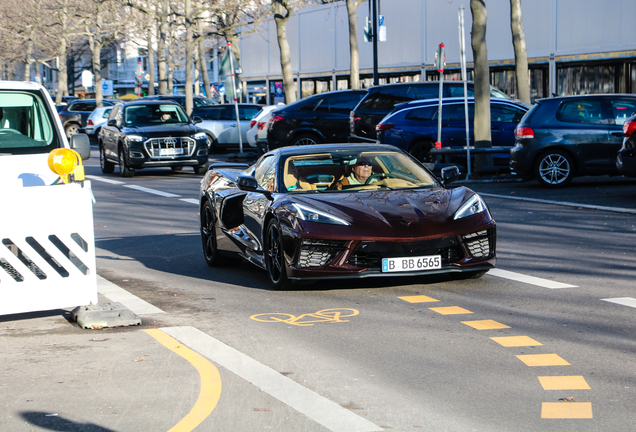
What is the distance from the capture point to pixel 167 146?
2252 cm

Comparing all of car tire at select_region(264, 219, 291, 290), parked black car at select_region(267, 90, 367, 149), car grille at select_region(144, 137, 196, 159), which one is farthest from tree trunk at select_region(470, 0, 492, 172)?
car tire at select_region(264, 219, 291, 290)

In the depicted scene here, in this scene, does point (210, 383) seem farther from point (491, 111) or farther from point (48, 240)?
point (491, 111)

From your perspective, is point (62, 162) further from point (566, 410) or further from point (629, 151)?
point (629, 151)

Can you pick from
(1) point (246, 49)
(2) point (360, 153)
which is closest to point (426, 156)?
(2) point (360, 153)

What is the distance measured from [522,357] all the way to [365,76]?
4173cm

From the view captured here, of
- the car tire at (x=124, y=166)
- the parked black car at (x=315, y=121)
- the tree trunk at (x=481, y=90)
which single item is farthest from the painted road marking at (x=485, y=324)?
the parked black car at (x=315, y=121)

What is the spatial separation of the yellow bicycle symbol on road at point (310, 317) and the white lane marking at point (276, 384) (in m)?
0.64

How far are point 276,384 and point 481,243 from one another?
3.36 metres

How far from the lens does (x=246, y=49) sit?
58.0 m

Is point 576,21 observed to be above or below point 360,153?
above

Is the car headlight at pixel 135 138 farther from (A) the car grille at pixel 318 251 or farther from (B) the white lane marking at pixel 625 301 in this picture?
(B) the white lane marking at pixel 625 301

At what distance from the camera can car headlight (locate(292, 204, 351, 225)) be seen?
302 inches

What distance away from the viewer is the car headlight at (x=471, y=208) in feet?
26.0

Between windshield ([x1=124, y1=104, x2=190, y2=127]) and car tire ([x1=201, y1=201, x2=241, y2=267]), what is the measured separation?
13.5 meters
